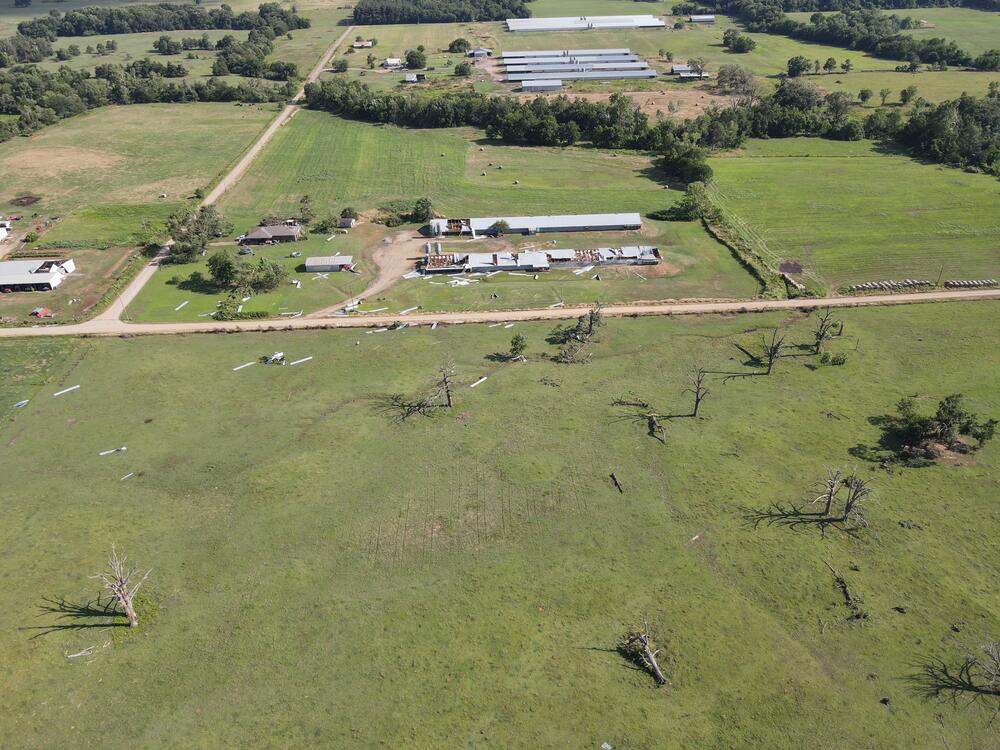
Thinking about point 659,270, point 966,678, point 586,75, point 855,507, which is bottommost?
point 966,678

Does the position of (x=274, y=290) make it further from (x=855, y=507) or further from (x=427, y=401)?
(x=855, y=507)

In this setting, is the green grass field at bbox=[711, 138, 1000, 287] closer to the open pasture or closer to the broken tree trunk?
the broken tree trunk

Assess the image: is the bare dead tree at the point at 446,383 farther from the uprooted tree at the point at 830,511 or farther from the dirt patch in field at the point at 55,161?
the dirt patch in field at the point at 55,161

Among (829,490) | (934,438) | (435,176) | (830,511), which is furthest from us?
(435,176)

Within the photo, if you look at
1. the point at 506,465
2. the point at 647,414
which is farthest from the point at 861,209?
the point at 506,465

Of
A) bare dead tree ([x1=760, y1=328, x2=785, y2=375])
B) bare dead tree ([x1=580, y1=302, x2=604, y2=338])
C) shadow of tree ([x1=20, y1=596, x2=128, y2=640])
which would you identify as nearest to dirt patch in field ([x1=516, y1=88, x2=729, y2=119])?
bare dead tree ([x1=580, y1=302, x2=604, y2=338])
